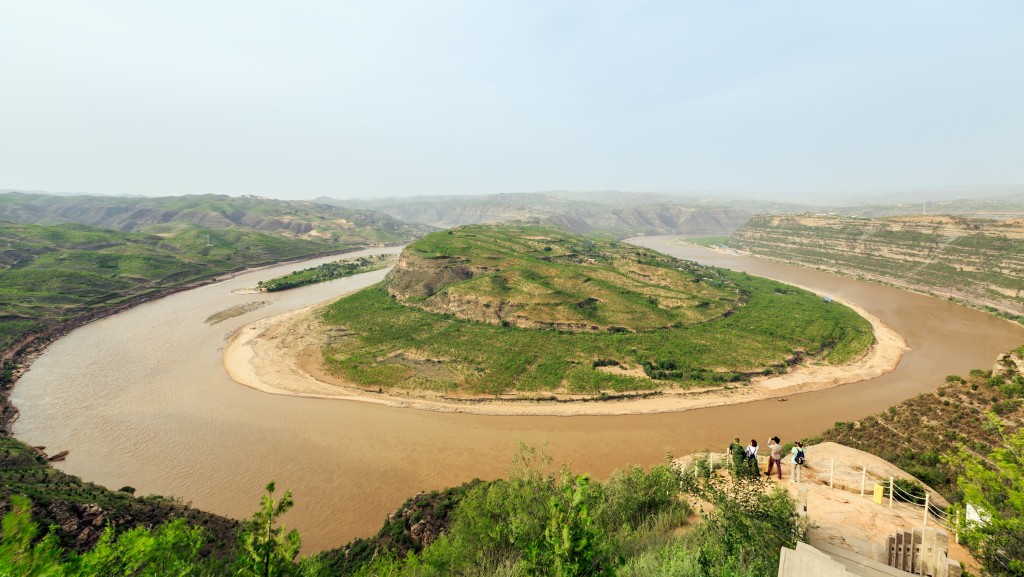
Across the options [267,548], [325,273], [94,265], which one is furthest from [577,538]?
[94,265]

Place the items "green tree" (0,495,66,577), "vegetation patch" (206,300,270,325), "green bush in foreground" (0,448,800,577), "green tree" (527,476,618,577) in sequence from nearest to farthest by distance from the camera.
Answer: "green tree" (0,495,66,577), "green tree" (527,476,618,577), "green bush in foreground" (0,448,800,577), "vegetation patch" (206,300,270,325)

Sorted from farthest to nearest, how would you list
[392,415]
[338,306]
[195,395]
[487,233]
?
1. [487,233]
2. [338,306]
3. [195,395]
4. [392,415]

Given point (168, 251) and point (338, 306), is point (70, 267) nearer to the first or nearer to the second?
point (168, 251)

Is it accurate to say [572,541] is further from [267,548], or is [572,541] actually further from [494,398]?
[494,398]

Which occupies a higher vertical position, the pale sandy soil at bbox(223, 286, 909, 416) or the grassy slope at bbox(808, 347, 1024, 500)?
the grassy slope at bbox(808, 347, 1024, 500)

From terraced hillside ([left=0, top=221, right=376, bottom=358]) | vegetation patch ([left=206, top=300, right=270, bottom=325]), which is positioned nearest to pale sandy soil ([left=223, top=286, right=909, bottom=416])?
vegetation patch ([left=206, top=300, right=270, bottom=325])

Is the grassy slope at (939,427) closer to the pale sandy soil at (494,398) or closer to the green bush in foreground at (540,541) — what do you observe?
the pale sandy soil at (494,398)

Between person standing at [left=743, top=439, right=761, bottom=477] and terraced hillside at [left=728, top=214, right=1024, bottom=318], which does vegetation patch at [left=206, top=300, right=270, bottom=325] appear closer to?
person standing at [left=743, top=439, right=761, bottom=477]

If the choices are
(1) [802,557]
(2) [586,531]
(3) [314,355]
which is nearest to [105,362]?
(3) [314,355]
